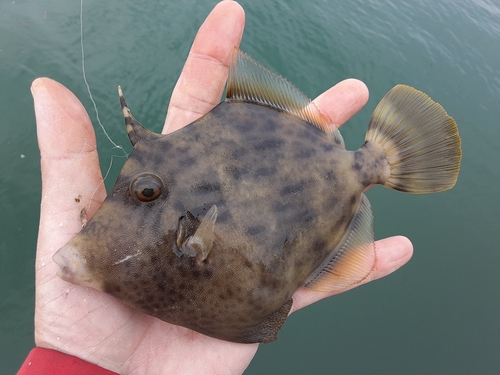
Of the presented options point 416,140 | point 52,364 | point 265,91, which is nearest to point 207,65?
point 265,91

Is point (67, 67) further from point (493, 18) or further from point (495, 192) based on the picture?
point (493, 18)

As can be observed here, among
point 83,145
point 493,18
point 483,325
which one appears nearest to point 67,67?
point 83,145

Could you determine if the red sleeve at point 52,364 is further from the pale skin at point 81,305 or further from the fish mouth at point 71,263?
the fish mouth at point 71,263

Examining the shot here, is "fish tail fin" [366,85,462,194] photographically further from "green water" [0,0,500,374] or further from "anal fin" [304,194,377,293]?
"green water" [0,0,500,374]

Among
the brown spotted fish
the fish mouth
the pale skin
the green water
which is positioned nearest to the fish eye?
the brown spotted fish

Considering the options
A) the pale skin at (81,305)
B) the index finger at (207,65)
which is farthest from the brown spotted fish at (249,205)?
the index finger at (207,65)
